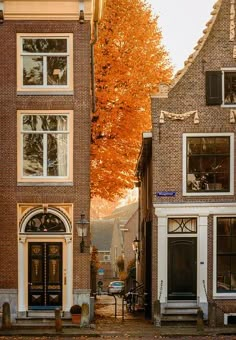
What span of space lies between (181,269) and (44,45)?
9216 millimetres

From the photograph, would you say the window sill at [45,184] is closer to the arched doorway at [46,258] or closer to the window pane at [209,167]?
the arched doorway at [46,258]

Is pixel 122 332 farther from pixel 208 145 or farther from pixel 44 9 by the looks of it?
pixel 44 9

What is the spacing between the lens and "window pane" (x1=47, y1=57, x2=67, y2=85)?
1133 inches

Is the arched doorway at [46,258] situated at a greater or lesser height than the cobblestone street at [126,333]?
greater

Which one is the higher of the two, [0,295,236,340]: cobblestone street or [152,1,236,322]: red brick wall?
[152,1,236,322]: red brick wall

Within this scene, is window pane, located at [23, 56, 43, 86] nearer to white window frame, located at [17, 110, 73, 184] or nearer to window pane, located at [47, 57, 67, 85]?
window pane, located at [47, 57, 67, 85]

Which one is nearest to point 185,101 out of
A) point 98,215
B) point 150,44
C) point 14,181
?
point 14,181

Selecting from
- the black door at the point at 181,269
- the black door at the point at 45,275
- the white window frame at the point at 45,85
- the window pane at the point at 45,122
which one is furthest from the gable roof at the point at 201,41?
the black door at the point at 45,275

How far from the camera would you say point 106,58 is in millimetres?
36344

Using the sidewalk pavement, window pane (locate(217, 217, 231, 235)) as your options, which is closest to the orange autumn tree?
window pane (locate(217, 217, 231, 235))

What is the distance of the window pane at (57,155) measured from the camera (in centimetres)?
2875

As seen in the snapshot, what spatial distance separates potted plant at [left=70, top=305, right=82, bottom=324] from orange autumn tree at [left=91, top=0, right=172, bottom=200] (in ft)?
32.6

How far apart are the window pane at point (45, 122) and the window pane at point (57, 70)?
4.04 ft

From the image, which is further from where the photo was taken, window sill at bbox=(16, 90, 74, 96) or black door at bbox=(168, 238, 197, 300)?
window sill at bbox=(16, 90, 74, 96)
